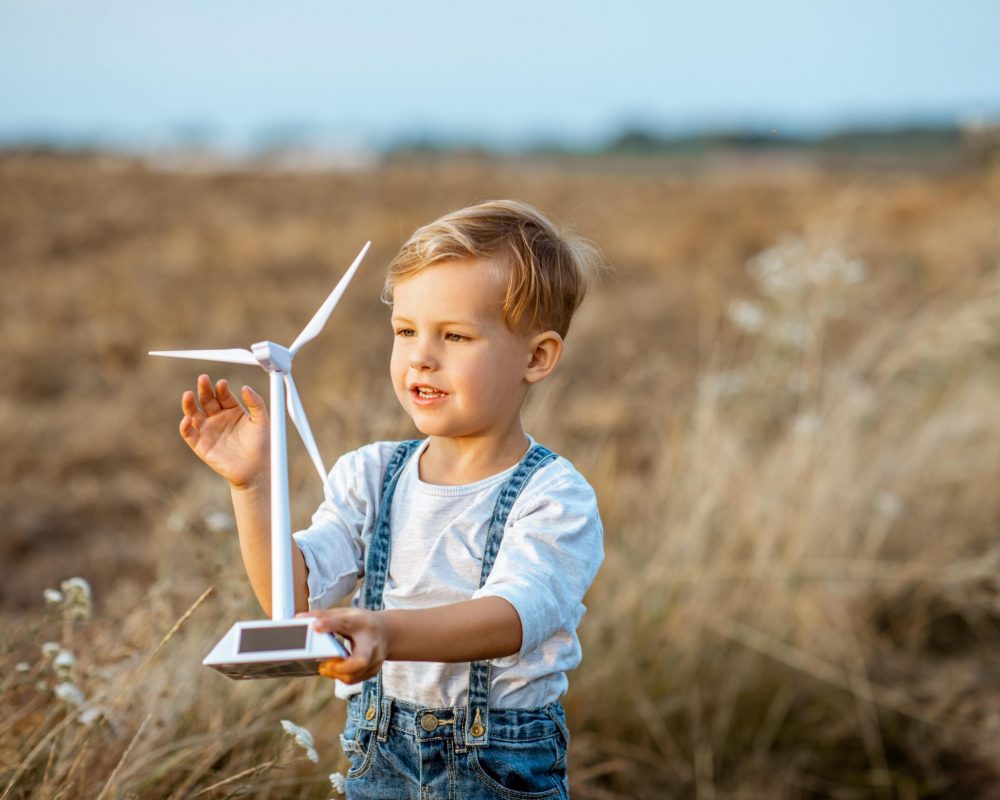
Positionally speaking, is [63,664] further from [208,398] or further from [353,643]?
[353,643]

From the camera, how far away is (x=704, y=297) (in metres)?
12.0

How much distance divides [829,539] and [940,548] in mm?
637

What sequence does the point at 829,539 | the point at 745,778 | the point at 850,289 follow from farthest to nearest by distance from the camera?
1. the point at 850,289
2. the point at 829,539
3. the point at 745,778

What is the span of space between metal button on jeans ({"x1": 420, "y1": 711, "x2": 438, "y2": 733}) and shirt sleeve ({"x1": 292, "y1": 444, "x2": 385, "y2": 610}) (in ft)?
0.87

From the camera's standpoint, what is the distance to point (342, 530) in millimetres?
1989

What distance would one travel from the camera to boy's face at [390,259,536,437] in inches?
73.5

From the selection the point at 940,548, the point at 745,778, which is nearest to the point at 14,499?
the point at 745,778

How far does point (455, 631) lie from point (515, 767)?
1.43ft

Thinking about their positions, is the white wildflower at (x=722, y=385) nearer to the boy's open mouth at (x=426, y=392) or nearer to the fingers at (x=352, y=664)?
the boy's open mouth at (x=426, y=392)

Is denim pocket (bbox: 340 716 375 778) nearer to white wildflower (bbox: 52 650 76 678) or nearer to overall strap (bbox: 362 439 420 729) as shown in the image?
overall strap (bbox: 362 439 420 729)

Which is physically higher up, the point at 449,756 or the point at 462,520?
the point at 462,520

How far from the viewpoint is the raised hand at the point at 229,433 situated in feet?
→ 5.74

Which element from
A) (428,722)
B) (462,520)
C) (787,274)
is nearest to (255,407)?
(462,520)

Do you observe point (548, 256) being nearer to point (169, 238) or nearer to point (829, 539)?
point (829, 539)
